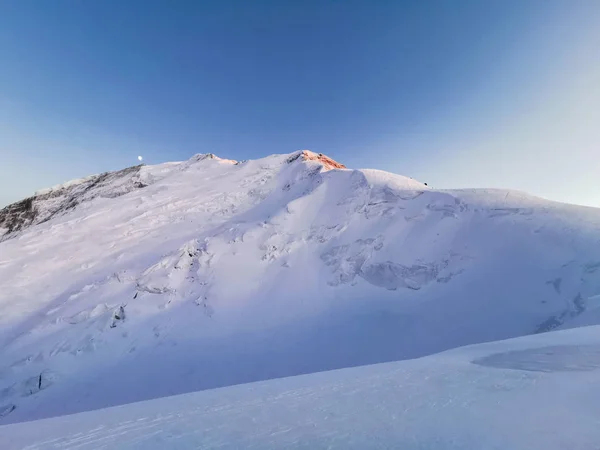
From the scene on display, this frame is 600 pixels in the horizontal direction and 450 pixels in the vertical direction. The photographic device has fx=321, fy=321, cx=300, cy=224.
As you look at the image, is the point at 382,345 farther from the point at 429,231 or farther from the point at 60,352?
the point at 60,352

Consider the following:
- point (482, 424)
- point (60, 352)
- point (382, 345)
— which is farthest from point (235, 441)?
point (60, 352)

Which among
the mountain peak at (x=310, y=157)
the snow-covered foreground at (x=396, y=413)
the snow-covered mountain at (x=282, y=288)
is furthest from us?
the mountain peak at (x=310, y=157)


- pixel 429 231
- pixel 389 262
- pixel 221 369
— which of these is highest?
pixel 429 231

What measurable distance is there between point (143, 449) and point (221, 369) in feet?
27.0

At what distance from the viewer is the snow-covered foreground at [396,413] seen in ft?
15.6

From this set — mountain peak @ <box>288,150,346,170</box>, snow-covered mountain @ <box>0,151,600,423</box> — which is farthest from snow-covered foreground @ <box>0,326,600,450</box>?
mountain peak @ <box>288,150,346,170</box>

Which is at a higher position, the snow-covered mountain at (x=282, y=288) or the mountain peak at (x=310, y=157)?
the mountain peak at (x=310, y=157)

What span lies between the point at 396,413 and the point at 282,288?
12.2 meters

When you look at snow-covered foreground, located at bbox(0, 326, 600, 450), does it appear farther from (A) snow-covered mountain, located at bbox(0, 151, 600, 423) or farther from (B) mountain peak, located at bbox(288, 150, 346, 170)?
(B) mountain peak, located at bbox(288, 150, 346, 170)

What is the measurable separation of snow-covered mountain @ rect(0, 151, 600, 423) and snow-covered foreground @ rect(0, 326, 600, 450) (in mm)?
4645

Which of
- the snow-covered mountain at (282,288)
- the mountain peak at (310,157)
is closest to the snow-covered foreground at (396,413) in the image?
the snow-covered mountain at (282,288)

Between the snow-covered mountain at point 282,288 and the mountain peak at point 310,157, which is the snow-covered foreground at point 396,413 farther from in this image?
the mountain peak at point 310,157

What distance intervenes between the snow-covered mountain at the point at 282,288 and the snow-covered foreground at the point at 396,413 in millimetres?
4645

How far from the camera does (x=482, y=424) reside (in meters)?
5.00
